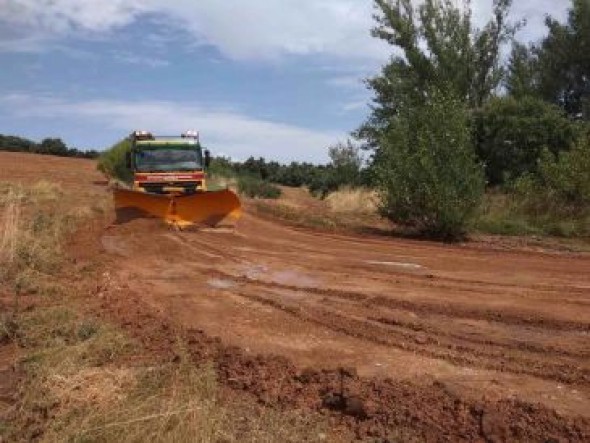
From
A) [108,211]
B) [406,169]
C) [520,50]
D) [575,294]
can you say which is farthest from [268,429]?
[520,50]

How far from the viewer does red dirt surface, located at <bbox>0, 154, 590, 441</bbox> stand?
20.1 feet

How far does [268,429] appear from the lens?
5.84 metres

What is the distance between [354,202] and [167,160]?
1215 cm

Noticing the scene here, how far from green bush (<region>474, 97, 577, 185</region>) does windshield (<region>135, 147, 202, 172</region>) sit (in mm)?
12919

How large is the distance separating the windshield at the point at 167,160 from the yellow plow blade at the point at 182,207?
95.3 inches

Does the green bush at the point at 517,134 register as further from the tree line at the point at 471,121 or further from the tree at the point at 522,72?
the tree at the point at 522,72

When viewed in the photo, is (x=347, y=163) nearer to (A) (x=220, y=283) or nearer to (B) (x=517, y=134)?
(B) (x=517, y=134)

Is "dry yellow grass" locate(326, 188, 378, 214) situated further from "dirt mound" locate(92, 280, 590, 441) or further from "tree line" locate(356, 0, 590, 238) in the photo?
"dirt mound" locate(92, 280, 590, 441)

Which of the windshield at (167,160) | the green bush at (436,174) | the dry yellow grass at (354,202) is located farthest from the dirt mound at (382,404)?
the dry yellow grass at (354,202)

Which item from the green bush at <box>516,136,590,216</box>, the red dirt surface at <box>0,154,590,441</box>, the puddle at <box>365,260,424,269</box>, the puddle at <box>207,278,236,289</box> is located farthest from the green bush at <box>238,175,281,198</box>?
the puddle at <box>207,278,236,289</box>

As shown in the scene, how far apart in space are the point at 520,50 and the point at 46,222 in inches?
1285

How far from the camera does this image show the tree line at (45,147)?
7281 centimetres

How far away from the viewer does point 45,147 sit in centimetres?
7356

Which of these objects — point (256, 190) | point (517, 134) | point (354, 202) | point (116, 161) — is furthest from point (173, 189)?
point (116, 161)
